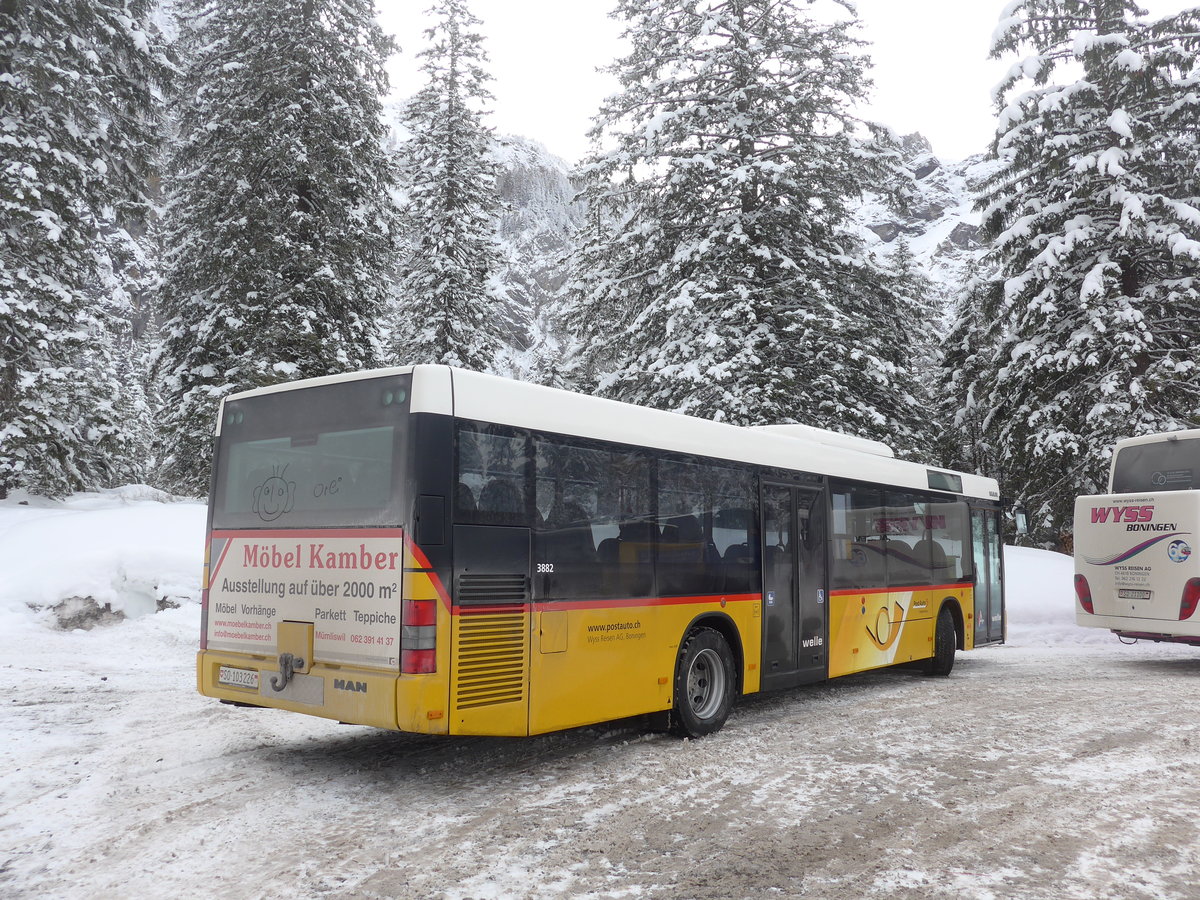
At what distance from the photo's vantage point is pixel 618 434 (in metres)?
7.54

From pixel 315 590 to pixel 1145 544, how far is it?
1245 cm

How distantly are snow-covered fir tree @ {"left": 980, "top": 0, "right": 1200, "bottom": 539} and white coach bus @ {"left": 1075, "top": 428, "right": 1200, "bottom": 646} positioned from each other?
4.64m

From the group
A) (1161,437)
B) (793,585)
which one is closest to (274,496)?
(793,585)

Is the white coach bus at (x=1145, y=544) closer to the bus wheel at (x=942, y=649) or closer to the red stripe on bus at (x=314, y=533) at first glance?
the bus wheel at (x=942, y=649)

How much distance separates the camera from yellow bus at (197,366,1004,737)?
5984mm

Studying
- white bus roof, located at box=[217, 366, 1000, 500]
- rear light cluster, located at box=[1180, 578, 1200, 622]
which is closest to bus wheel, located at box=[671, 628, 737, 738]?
white bus roof, located at box=[217, 366, 1000, 500]

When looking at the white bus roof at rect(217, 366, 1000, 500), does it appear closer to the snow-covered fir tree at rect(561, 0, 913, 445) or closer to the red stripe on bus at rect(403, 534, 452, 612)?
the red stripe on bus at rect(403, 534, 452, 612)

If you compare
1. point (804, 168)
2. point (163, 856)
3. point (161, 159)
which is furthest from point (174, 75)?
point (163, 856)

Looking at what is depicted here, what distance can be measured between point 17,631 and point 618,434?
8.82 meters

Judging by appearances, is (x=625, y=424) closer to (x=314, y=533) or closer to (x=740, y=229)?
(x=314, y=533)

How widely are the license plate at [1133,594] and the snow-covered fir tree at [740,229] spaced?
614cm

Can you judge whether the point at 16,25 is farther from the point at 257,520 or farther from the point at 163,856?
the point at 163,856

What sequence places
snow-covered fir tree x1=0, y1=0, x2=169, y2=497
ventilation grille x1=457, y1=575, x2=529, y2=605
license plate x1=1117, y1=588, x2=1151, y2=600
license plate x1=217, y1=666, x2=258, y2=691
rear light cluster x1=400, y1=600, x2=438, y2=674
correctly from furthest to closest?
snow-covered fir tree x1=0, y1=0, x2=169, y2=497
license plate x1=1117, y1=588, x2=1151, y2=600
license plate x1=217, y1=666, x2=258, y2=691
ventilation grille x1=457, y1=575, x2=529, y2=605
rear light cluster x1=400, y1=600, x2=438, y2=674

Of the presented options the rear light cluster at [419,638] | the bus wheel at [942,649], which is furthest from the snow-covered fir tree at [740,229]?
the rear light cluster at [419,638]
